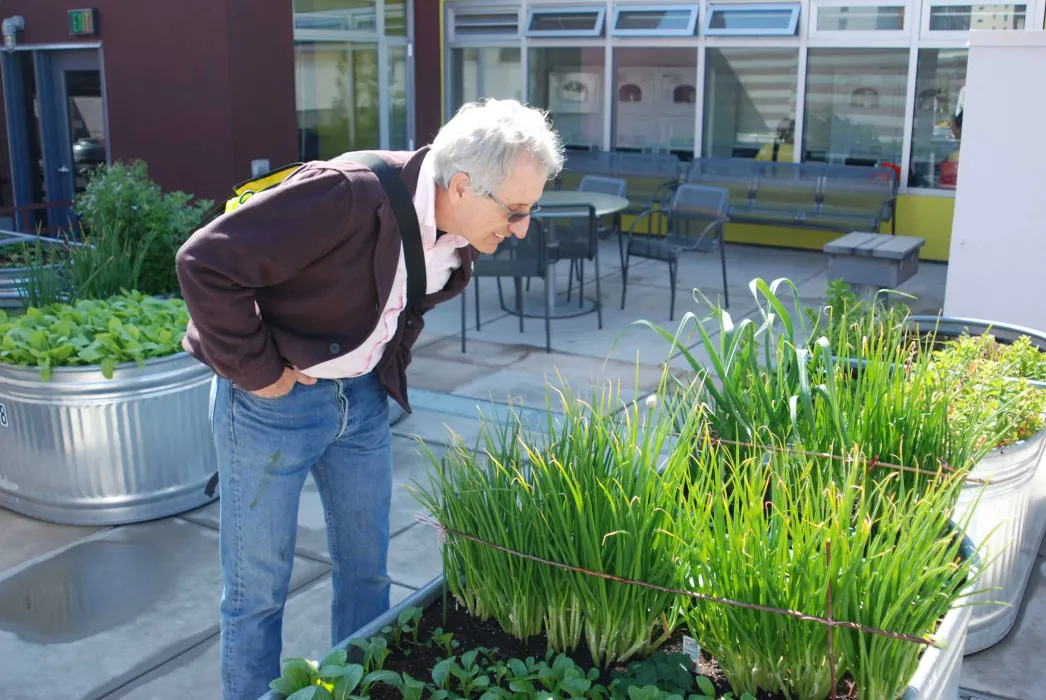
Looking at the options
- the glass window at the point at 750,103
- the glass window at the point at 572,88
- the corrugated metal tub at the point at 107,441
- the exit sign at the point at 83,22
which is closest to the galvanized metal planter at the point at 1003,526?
the corrugated metal tub at the point at 107,441

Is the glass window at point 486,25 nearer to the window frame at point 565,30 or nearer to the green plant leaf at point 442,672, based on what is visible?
the window frame at point 565,30

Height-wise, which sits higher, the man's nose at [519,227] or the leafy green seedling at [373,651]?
the man's nose at [519,227]

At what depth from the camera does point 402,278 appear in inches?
91.4

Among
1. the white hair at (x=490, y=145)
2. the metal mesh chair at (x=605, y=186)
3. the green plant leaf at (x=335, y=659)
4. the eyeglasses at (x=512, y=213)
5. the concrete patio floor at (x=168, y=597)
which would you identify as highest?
the white hair at (x=490, y=145)

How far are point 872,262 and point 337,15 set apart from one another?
6582 mm

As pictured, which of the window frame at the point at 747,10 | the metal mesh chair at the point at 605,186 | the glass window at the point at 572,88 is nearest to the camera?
the metal mesh chair at the point at 605,186

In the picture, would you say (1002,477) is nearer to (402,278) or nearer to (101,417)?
(402,278)

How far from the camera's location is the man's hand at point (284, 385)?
2.29 metres

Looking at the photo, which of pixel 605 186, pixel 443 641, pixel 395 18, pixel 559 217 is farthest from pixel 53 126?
pixel 443 641

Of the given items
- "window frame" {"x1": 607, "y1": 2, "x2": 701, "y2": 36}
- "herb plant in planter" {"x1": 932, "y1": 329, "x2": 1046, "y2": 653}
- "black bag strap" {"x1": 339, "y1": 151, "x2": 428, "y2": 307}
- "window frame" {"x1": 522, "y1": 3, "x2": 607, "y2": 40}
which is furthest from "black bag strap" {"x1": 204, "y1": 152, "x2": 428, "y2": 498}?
"window frame" {"x1": 522, "y1": 3, "x2": 607, "y2": 40}

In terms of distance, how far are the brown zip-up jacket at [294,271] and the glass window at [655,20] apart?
9.49 metres

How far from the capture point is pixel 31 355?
405 cm

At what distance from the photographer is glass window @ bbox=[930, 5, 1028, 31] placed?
31.1 feet

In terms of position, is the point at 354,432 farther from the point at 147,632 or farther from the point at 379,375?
the point at 147,632
